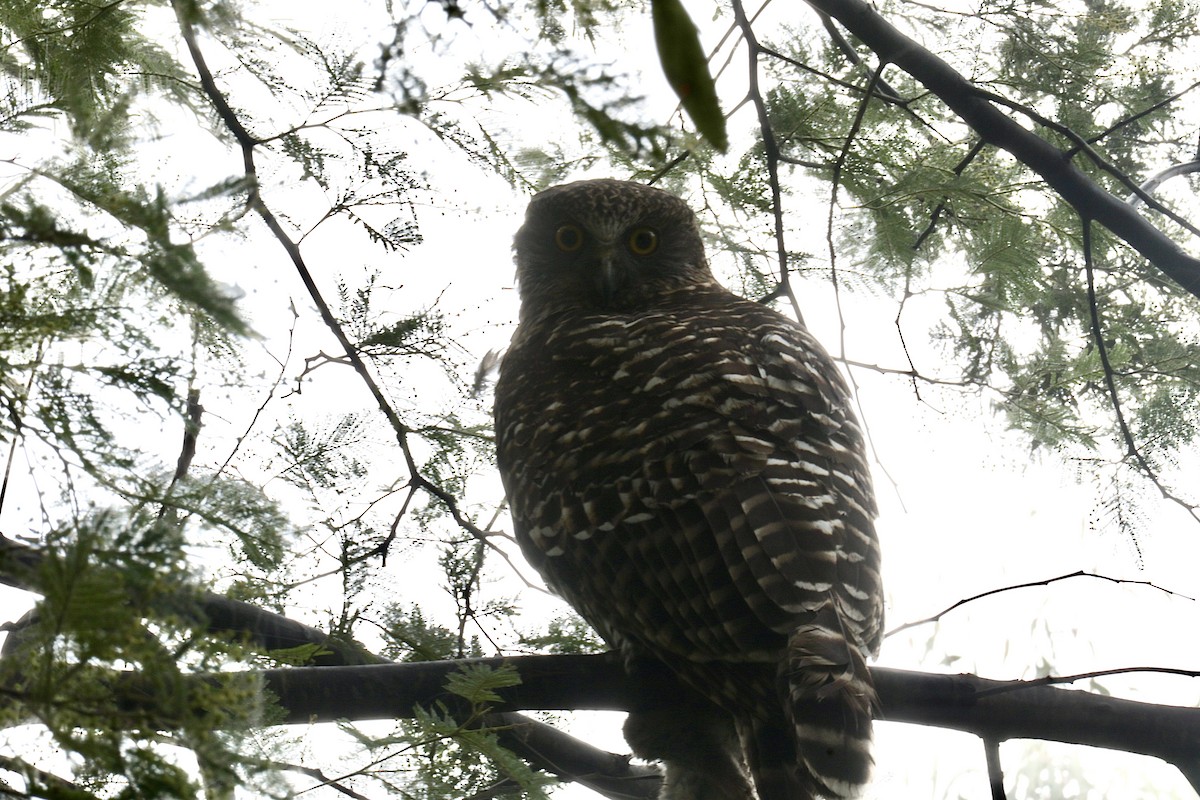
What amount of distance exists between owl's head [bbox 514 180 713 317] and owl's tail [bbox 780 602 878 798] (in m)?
1.73

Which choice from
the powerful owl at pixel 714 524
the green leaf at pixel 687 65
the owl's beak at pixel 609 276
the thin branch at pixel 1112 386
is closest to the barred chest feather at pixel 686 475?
the powerful owl at pixel 714 524

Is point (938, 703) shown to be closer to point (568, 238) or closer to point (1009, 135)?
point (1009, 135)

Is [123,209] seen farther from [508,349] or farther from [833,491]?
[508,349]

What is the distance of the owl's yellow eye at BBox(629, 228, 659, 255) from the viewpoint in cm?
358

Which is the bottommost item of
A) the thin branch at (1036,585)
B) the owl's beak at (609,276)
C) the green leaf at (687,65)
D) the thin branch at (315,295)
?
the green leaf at (687,65)

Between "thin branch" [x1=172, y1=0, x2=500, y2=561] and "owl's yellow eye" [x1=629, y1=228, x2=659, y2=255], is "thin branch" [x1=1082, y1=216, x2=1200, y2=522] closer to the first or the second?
"owl's yellow eye" [x1=629, y1=228, x2=659, y2=255]

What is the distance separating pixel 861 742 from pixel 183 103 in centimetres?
200

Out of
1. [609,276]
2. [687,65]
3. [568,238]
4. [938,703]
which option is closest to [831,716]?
[938,703]

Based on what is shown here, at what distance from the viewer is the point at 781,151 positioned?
3229 mm

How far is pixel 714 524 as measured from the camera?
6.93 feet

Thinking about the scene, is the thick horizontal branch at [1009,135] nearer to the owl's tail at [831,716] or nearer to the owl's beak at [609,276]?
the owl's beak at [609,276]

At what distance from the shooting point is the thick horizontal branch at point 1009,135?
2695mm

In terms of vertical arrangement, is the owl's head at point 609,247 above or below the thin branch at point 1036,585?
above

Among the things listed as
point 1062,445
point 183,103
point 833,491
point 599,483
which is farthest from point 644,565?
point 1062,445
